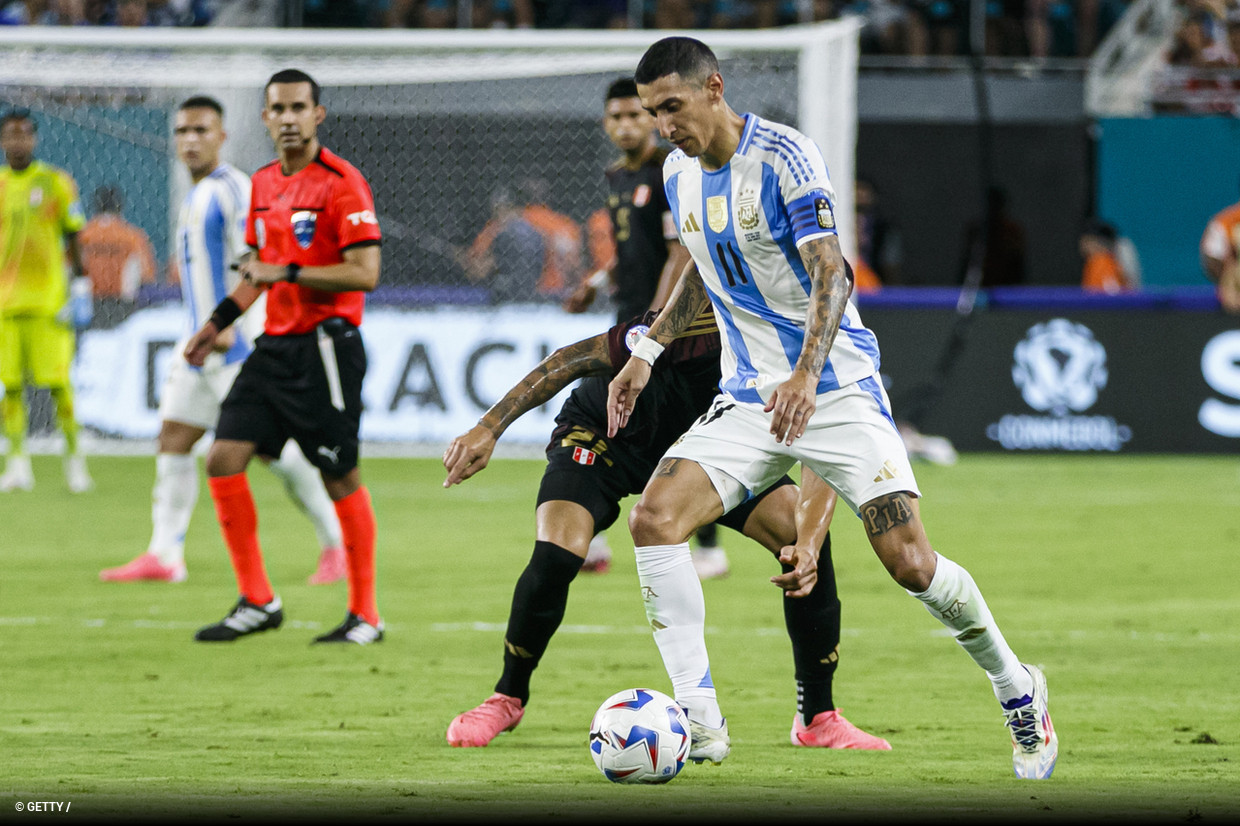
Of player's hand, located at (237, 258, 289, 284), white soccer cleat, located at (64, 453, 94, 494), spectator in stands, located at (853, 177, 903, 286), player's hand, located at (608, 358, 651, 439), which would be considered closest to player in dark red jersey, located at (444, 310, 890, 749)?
player's hand, located at (608, 358, 651, 439)

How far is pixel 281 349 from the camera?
23.8ft

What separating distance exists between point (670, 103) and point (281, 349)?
2.90 metres

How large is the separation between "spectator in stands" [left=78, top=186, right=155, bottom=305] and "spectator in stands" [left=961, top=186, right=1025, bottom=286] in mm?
9317

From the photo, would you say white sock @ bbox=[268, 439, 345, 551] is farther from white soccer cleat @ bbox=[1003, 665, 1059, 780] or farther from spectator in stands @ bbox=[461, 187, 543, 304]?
spectator in stands @ bbox=[461, 187, 543, 304]

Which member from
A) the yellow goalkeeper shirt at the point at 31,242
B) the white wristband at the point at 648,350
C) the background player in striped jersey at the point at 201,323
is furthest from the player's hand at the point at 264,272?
the yellow goalkeeper shirt at the point at 31,242

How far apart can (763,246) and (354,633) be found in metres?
3.16

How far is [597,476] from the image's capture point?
560 centimetres

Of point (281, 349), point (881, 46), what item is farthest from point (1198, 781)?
point (881, 46)

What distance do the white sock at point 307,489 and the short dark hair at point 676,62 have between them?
4.36 m

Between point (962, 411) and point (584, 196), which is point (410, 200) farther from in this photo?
point (962, 411)

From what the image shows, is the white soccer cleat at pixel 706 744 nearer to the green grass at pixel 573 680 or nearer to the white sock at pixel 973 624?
the green grass at pixel 573 680

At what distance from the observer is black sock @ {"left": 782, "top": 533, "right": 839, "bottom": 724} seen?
17.8 feet

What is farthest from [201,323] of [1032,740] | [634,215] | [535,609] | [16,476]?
[16,476]

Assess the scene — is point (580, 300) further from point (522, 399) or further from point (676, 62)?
point (676, 62)
